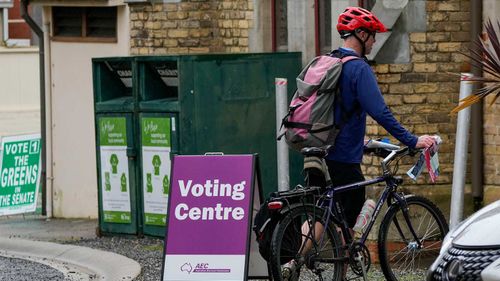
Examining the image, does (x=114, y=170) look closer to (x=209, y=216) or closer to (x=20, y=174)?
(x=20, y=174)

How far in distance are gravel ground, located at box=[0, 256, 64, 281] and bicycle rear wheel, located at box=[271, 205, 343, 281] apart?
3.31 meters

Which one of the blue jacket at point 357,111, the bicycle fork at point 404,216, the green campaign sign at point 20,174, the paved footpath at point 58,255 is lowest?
the paved footpath at point 58,255

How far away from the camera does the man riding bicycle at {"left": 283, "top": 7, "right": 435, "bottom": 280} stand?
922cm

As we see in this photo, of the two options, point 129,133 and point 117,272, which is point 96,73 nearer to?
point 129,133

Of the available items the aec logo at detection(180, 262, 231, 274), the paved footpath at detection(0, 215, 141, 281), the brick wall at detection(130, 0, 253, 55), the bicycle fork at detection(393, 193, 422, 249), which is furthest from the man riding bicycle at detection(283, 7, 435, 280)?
the brick wall at detection(130, 0, 253, 55)

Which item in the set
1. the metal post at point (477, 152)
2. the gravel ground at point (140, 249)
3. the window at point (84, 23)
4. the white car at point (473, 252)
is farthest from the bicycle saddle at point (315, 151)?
the window at point (84, 23)

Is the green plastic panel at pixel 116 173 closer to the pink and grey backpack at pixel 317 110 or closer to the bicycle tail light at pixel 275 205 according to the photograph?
the pink and grey backpack at pixel 317 110

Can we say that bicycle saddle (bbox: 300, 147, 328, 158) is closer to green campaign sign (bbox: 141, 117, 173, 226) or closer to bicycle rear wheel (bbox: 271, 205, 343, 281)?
bicycle rear wheel (bbox: 271, 205, 343, 281)

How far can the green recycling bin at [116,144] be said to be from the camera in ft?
46.8

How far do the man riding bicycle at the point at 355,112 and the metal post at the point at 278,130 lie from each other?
172 cm

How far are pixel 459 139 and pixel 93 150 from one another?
7534 mm

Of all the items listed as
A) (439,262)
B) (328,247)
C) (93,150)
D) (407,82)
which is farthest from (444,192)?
(93,150)

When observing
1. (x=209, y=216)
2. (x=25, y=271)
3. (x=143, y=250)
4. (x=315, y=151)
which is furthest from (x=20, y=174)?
(x=315, y=151)

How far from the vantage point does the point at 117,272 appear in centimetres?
1191
